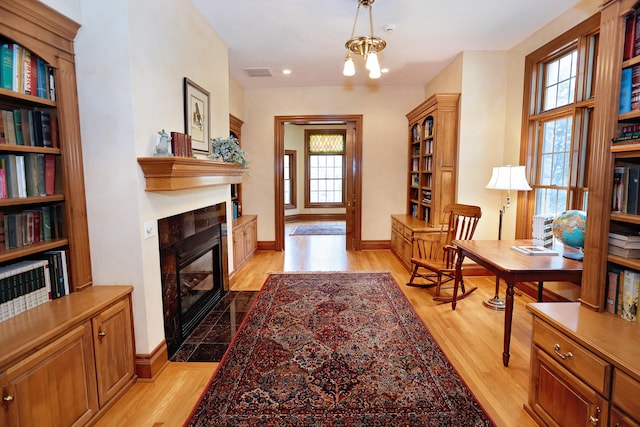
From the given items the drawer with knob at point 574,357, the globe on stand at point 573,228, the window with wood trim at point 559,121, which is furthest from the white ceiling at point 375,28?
the drawer with knob at point 574,357

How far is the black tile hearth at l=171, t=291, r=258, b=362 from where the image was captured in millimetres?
2676

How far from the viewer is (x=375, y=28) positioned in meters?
Result: 3.77

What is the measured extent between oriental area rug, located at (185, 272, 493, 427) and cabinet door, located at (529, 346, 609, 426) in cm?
34

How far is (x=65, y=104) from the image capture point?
2.07 m

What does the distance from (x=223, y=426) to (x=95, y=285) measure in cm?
132

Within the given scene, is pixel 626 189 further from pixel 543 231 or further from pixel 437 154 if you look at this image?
pixel 437 154

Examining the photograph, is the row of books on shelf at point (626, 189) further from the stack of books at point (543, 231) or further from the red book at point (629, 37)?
the stack of books at point (543, 231)

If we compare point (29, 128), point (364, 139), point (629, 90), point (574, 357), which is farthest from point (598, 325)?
point (364, 139)

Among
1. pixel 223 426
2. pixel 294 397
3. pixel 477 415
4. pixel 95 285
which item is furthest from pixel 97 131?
pixel 477 415

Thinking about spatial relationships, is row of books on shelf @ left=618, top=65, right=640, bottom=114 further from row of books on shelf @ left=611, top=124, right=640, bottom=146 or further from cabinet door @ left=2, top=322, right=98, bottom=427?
cabinet door @ left=2, top=322, right=98, bottom=427

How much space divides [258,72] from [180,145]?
320 centimetres

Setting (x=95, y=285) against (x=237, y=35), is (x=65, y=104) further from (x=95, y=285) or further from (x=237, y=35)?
(x=237, y=35)

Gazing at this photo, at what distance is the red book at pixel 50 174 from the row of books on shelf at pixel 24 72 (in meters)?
0.37

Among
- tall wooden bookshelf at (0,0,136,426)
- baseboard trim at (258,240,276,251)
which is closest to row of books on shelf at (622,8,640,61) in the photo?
tall wooden bookshelf at (0,0,136,426)
